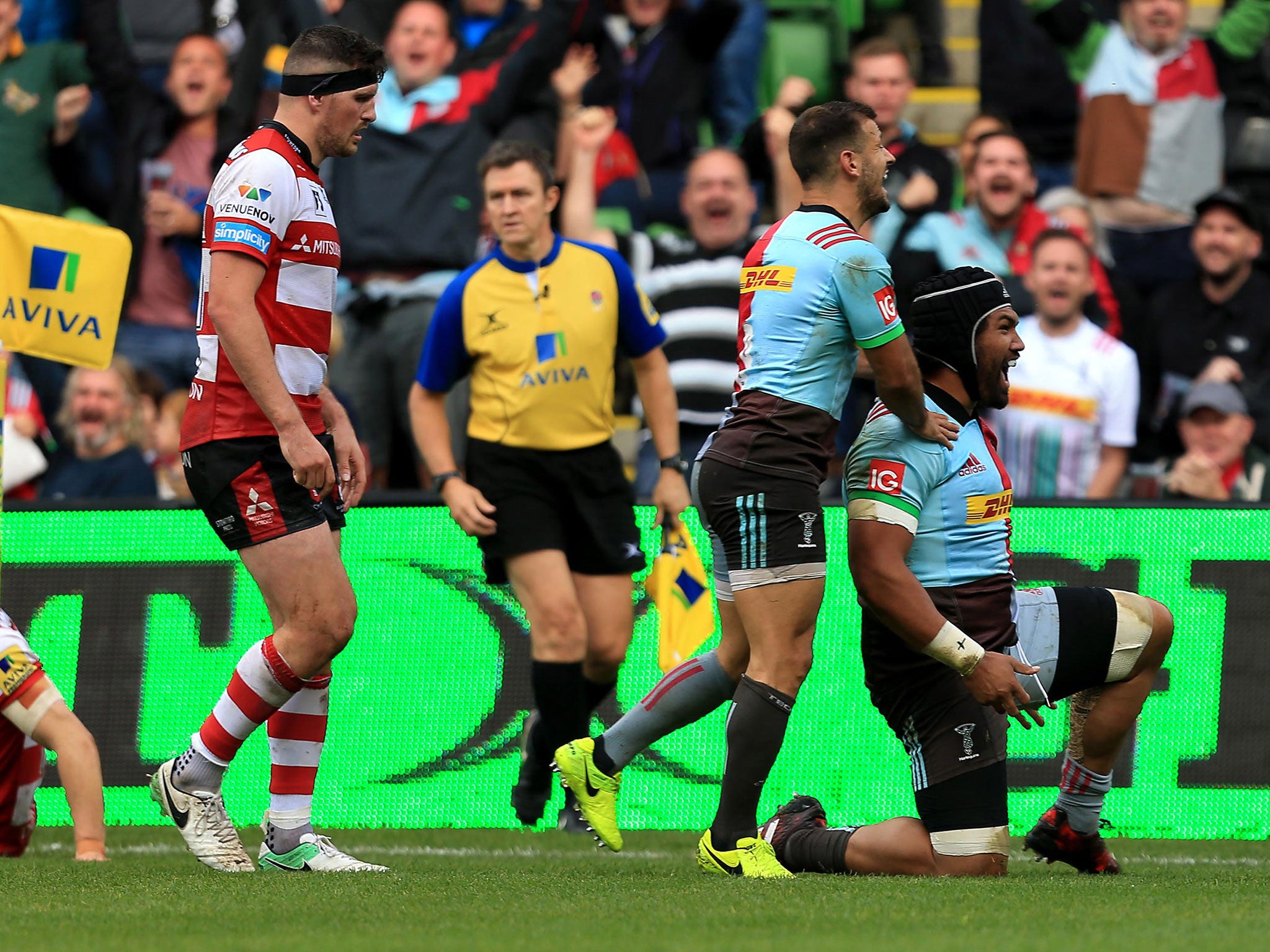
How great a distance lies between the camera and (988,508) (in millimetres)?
5098

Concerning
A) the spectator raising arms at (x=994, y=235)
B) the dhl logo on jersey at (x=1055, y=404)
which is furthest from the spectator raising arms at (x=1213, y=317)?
the dhl logo on jersey at (x=1055, y=404)

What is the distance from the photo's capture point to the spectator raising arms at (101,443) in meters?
8.62

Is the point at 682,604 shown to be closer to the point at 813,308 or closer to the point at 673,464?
the point at 673,464

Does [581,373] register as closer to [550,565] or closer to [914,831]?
[550,565]

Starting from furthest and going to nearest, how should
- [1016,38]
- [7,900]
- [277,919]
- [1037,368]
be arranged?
[1016,38]
[1037,368]
[7,900]
[277,919]

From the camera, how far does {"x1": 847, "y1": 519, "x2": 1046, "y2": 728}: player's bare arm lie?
4.79 meters

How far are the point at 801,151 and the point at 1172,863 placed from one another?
2.82 meters

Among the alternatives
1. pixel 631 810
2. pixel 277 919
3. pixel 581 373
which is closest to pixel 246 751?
pixel 631 810

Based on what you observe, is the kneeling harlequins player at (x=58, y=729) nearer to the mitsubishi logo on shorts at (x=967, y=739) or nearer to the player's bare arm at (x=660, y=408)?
the player's bare arm at (x=660, y=408)

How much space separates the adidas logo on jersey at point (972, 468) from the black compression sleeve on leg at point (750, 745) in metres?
0.78

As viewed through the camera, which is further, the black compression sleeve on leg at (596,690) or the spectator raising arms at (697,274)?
the spectator raising arms at (697,274)

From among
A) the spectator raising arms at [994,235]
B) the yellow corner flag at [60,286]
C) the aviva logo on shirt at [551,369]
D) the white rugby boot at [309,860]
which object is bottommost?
the white rugby boot at [309,860]

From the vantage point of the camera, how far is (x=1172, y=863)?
6.21 metres

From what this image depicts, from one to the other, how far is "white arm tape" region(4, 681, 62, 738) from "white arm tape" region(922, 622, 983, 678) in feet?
9.36
